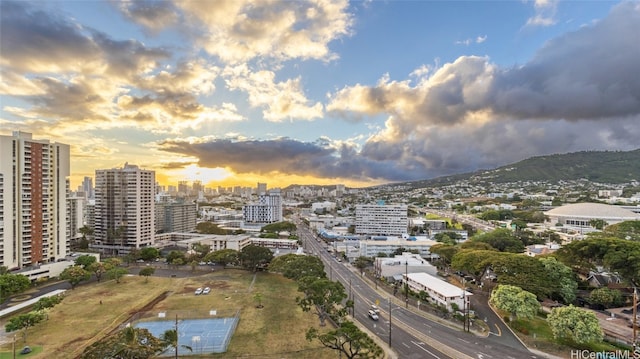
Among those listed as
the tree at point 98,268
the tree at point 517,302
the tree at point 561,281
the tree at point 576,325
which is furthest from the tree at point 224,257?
the tree at point 561,281

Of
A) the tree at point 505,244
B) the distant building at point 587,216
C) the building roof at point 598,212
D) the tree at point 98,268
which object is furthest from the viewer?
the building roof at point 598,212

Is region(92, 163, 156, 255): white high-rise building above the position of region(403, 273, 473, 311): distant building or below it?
above

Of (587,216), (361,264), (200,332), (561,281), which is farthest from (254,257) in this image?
(587,216)

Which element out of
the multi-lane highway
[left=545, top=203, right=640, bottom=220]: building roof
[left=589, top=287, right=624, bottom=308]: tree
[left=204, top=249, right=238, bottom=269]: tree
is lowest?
the multi-lane highway

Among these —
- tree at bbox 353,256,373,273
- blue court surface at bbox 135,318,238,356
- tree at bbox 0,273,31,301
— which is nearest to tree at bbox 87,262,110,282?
tree at bbox 0,273,31,301

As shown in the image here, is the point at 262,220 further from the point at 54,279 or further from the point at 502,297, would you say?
the point at 502,297

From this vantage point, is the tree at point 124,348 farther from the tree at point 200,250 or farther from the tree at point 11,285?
the tree at point 200,250

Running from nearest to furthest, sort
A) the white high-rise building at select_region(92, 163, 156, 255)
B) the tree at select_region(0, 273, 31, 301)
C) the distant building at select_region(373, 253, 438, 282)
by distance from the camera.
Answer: the tree at select_region(0, 273, 31, 301) < the distant building at select_region(373, 253, 438, 282) < the white high-rise building at select_region(92, 163, 156, 255)

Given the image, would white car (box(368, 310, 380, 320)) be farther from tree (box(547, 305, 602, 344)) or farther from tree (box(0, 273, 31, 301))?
tree (box(0, 273, 31, 301))
